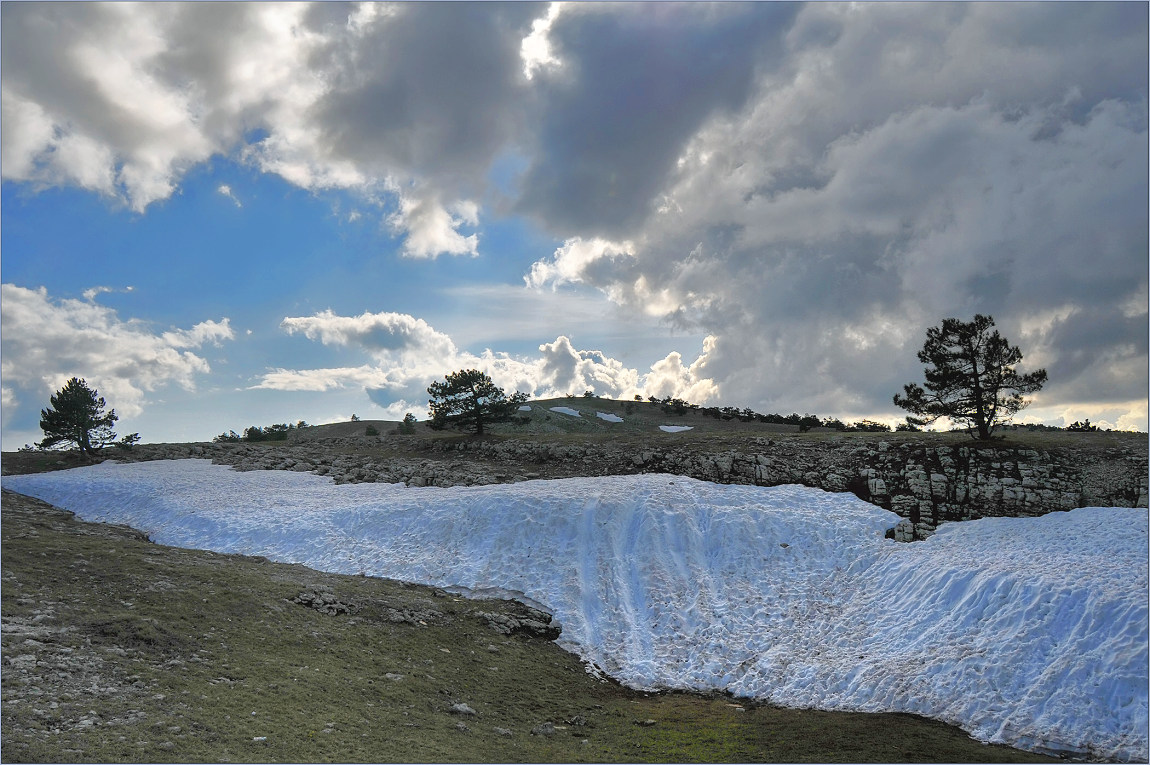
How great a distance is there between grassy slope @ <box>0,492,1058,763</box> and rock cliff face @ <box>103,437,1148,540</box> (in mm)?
14399

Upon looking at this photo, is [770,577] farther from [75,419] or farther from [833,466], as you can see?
[75,419]

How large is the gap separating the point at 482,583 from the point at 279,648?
871 cm

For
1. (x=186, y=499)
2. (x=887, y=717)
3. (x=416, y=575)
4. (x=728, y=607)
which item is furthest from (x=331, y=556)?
(x=887, y=717)

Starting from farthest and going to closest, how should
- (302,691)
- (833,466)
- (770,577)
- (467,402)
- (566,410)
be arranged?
(566,410) → (467,402) → (833,466) → (770,577) → (302,691)

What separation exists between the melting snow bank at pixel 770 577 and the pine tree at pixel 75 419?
30.1ft

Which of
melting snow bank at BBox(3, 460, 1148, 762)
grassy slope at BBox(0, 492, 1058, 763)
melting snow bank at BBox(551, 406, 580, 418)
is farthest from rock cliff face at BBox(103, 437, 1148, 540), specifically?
melting snow bank at BBox(551, 406, 580, 418)

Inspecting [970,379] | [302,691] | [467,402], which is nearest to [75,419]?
[467,402]

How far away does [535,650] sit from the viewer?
1886 cm

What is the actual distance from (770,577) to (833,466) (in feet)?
38.6

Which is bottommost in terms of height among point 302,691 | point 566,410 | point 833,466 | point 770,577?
point 302,691

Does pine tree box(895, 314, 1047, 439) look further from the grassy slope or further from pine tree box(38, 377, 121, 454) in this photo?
pine tree box(38, 377, 121, 454)

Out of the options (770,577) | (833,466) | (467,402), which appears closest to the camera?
(770,577)

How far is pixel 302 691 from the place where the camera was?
12.9 metres

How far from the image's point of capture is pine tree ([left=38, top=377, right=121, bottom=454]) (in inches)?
1634
